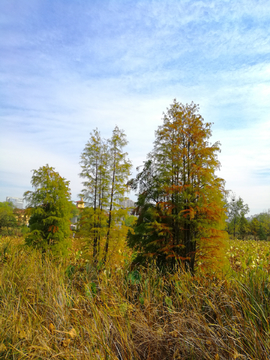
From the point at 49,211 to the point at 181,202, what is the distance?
6.01m

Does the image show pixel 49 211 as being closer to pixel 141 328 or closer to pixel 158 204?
pixel 158 204

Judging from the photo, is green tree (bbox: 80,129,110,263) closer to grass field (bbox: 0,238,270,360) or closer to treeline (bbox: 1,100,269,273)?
treeline (bbox: 1,100,269,273)

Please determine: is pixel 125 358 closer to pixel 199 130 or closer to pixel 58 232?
pixel 199 130

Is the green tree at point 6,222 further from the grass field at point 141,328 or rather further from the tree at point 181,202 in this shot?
the grass field at point 141,328

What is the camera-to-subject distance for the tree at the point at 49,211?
10816 millimetres

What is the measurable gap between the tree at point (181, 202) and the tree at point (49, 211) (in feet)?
11.8

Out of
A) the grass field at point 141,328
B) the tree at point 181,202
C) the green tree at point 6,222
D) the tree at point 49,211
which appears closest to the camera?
the grass field at point 141,328

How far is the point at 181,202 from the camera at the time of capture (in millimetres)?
8477

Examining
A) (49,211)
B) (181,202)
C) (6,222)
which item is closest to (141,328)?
(181,202)

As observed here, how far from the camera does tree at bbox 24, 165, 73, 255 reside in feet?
35.5

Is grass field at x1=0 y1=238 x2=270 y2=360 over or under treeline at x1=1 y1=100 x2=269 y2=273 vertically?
under

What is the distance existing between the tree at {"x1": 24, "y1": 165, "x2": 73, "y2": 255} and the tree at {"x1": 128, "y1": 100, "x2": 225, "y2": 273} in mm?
3582

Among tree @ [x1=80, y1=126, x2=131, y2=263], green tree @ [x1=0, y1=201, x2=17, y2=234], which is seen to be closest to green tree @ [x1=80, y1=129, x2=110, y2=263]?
tree @ [x1=80, y1=126, x2=131, y2=263]

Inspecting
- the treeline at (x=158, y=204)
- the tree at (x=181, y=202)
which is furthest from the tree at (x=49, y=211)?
the tree at (x=181, y=202)
